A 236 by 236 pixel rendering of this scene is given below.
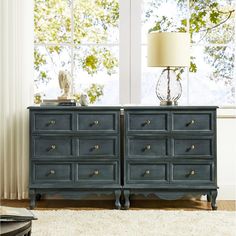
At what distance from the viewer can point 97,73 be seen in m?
5.43

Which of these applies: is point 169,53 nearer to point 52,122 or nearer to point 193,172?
point 193,172

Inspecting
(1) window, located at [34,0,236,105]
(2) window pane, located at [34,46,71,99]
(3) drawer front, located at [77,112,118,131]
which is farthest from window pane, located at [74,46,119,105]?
(3) drawer front, located at [77,112,118,131]

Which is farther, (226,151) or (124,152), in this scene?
(226,151)

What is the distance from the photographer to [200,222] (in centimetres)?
441

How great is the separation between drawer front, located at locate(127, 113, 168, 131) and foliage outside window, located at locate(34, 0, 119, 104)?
623mm

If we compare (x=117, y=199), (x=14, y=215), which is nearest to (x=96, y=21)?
(x=117, y=199)

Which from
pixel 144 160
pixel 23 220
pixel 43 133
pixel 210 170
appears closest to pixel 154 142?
pixel 144 160

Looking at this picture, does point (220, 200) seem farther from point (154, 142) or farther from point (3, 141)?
point (3, 141)

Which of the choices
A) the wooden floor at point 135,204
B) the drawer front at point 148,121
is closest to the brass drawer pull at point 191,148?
the drawer front at point 148,121

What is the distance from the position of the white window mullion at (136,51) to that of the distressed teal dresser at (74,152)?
2.02 feet

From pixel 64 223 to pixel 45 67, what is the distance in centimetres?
164

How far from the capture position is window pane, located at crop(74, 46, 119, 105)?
5.43 m

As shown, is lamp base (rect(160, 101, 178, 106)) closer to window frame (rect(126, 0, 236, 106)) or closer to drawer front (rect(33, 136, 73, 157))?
window frame (rect(126, 0, 236, 106))

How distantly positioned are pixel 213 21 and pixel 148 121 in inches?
48.7
